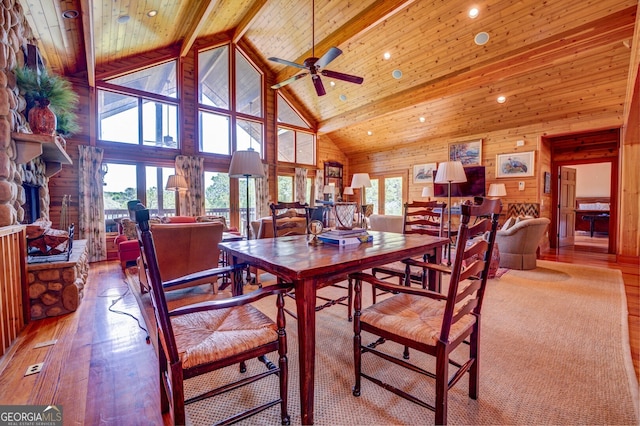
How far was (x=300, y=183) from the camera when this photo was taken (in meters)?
8.65

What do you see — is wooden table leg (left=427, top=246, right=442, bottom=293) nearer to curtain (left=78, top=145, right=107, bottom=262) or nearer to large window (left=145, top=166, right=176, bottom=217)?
large window (left=145, top=166, right=176, bottom=217)

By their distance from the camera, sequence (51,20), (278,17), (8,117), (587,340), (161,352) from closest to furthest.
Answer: (161,352)
(587,340)
(8,117)
(51,20)
(278,17)

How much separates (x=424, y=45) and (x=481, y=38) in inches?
38.2

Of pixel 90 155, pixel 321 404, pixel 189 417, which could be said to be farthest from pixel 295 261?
pixel 90 155

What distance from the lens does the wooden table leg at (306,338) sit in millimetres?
1234

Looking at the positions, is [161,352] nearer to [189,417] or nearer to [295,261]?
[189,417]

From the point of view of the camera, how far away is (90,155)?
5.47m

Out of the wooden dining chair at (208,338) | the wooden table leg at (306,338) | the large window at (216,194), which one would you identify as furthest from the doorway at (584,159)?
the large window at (216,194)

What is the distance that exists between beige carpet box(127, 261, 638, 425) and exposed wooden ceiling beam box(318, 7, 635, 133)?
3.56 m

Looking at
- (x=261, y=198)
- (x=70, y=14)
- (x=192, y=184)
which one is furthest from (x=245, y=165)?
(x=261, y=198)

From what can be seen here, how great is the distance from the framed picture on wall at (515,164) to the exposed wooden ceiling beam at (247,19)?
Answer: 19.3 ft

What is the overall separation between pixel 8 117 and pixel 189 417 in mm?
2746

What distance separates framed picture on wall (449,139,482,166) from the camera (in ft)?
22.3

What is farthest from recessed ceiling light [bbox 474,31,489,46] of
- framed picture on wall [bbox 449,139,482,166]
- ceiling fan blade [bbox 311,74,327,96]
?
ceiling fan blade [bbox 311,74,327,96]
